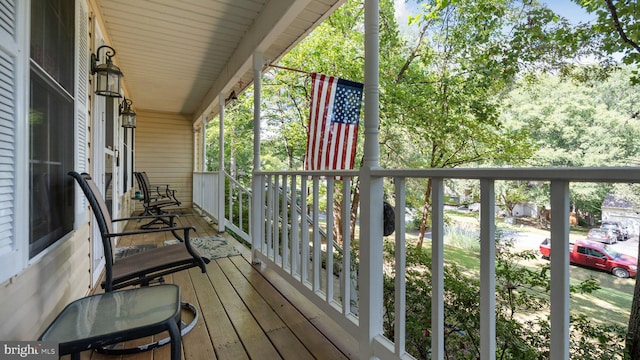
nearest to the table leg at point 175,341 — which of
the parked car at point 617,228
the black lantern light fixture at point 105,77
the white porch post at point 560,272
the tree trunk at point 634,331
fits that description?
the white porch post at point 560,272

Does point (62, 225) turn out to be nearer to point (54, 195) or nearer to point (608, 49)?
point (54, 195)

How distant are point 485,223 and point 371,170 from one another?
632 millimetres

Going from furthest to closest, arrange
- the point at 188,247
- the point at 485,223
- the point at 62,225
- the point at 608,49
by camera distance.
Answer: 1. the point at 608,49
2. the point at 188,247
3. the point at 62,225
4. the point at 485,223

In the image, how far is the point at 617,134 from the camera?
461cm

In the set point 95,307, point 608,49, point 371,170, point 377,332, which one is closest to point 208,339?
point 95,307

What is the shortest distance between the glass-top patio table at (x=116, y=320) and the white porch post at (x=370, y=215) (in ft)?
2.87

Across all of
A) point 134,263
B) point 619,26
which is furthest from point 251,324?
point 619,26

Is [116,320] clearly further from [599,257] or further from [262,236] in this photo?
[599,257]

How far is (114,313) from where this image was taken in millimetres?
1245

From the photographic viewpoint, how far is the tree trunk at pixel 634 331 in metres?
2.07

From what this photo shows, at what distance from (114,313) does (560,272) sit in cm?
160

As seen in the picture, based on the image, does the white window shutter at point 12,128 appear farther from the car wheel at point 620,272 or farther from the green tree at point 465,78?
the green tree at point 465,78

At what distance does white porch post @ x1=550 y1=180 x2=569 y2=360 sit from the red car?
46 millimetres

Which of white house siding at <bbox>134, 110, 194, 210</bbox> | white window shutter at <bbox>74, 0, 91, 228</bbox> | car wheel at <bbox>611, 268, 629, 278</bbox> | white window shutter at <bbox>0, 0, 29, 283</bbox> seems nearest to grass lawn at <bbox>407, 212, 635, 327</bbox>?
car wheel at <bbox>611, 268, 629, 278</bbox>
